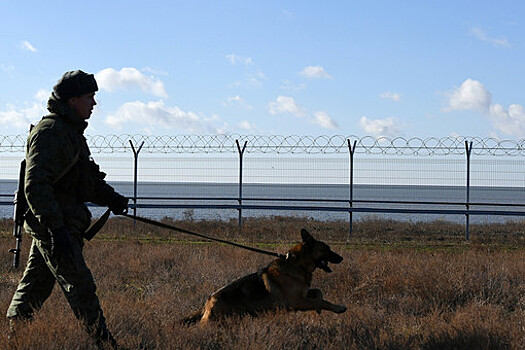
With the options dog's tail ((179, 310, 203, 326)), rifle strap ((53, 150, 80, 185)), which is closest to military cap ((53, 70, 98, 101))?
rifle strap ((53, 150, 80, 185))

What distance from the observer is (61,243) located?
4.31 meters

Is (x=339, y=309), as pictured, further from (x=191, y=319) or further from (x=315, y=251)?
(x=191, y=319)

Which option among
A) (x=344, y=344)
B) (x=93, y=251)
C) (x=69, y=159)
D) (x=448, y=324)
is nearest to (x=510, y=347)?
(x=448, y=324)

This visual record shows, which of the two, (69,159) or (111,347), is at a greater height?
(69,159)

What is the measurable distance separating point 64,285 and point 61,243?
1.21 ft

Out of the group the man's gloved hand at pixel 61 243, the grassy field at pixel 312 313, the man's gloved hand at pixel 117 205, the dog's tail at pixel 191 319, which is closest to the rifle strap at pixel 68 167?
the man's gloved hand at pixel 61 243

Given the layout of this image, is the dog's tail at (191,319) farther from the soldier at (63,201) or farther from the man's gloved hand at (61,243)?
the man's gloved hand at (61,243)

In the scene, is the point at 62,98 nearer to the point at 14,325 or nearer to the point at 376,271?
the point at 14,325

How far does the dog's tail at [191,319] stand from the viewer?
557 centimetres

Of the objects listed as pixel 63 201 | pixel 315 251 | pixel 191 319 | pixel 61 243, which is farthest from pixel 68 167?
pixel 315 251

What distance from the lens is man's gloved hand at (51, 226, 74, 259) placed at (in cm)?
431

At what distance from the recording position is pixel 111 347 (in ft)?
14.9

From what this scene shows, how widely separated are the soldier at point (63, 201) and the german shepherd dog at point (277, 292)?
1230 mm

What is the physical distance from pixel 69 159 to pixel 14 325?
1.21 meters
